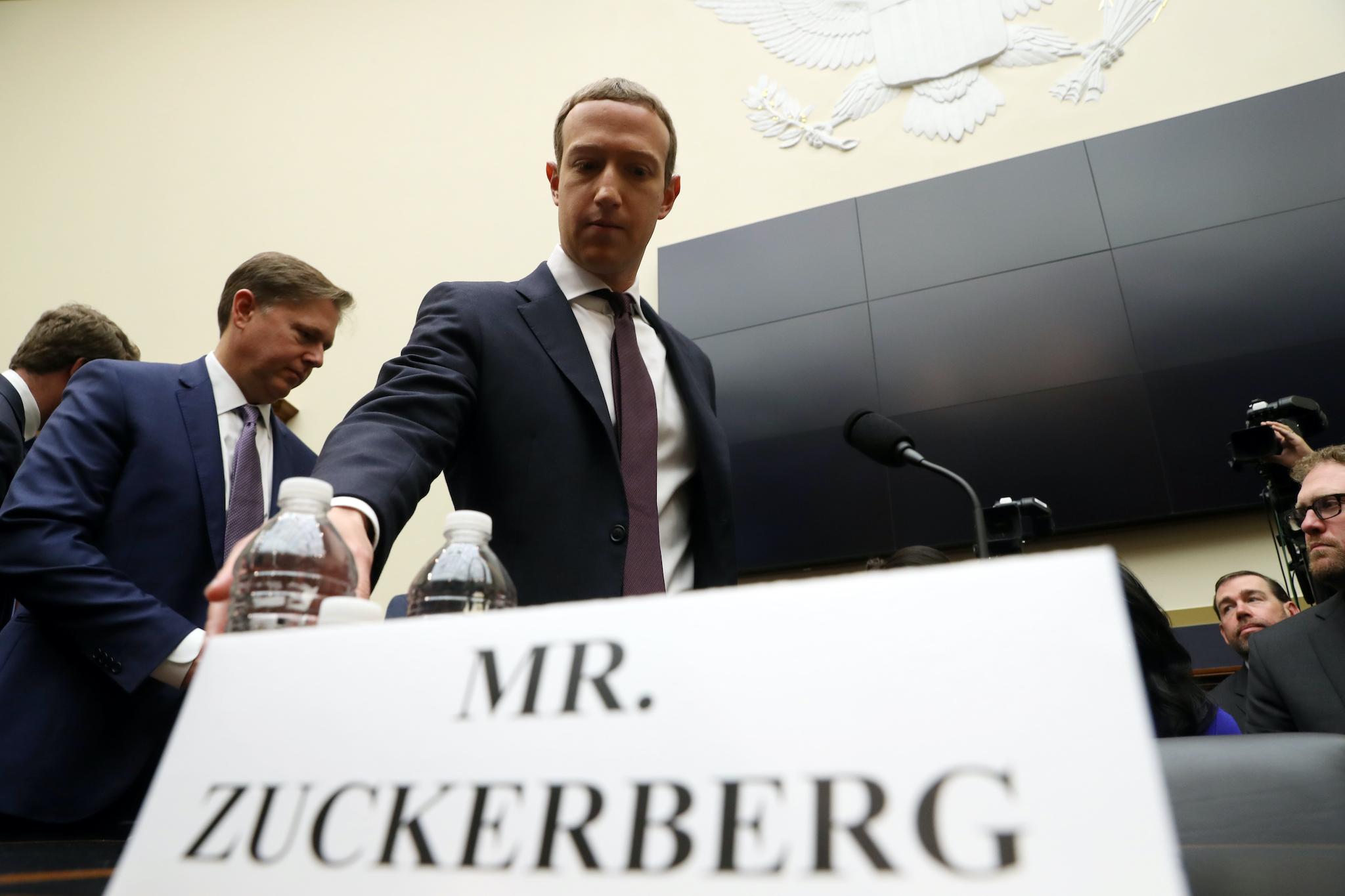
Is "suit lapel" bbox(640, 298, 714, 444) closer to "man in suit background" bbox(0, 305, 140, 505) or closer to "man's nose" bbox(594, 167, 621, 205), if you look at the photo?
"man's nose" bbox(594, 167, 621, 205)

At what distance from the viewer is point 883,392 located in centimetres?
374

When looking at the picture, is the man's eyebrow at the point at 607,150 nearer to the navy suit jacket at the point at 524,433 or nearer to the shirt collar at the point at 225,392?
the navy suit jacket at the point at 524,433

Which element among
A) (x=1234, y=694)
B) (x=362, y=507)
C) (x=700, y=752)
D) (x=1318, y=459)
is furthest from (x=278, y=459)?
(x=1234, y=694)

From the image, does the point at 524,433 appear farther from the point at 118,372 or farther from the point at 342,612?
the point at 118,372

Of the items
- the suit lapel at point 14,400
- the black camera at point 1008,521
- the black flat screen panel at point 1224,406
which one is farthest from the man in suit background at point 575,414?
the black flat screen panel at point 1224,406

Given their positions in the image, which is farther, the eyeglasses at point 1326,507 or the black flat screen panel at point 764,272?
the black flat screen panel at point 764,272

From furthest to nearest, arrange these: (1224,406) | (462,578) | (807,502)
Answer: (807,502)
(1224,406)
(462,578)

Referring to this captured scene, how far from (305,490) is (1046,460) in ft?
10.6

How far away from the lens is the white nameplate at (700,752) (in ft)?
0.99

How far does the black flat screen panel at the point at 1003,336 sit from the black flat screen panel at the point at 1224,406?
218mm

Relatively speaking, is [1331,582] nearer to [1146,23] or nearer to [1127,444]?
[1127,444]

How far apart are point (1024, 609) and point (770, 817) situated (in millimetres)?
120

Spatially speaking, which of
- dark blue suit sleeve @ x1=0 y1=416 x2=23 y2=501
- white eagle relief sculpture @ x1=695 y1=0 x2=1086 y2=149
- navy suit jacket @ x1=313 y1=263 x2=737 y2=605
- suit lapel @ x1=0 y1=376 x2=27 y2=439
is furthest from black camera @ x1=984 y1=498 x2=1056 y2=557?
white eagle relief sculpture @ x1=695 y1=0 x2=1086 y2=149

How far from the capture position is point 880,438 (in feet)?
6.56
